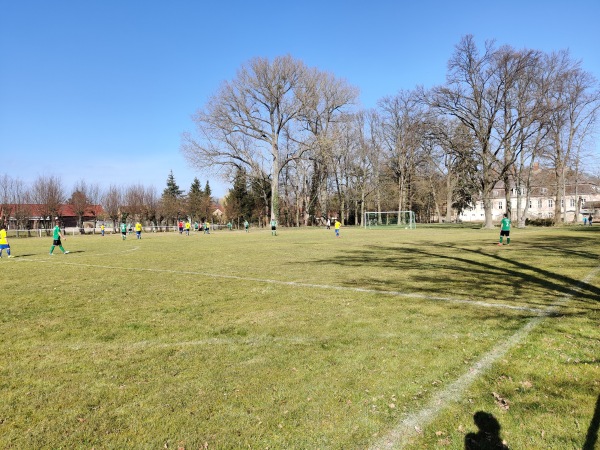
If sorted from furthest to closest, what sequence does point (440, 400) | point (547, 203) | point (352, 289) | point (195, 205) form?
point (547, 203), point (195, 205), point (352, 289), point (440, 400)

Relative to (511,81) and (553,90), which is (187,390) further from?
(553,90)

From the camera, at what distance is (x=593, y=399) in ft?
11.6

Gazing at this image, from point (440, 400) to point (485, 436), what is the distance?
57 cm

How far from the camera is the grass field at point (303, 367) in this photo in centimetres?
316

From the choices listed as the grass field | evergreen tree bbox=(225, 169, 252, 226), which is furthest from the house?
the grass field

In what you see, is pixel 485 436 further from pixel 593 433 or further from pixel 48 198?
pixel 48 198

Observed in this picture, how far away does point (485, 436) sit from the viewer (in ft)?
10.1

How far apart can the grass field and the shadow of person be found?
0.02 metres

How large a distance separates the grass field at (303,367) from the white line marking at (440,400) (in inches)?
0.7

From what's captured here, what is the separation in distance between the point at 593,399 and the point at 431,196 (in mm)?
78861

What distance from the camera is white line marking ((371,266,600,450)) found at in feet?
9.96

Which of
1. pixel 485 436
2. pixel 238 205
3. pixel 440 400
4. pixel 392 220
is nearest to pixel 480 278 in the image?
pixel 440 400

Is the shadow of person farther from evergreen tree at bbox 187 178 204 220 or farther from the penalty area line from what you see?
evergreen tree at bbox 187 178 204 220

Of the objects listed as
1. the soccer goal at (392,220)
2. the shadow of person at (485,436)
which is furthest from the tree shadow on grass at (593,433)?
the soccer goal at (392,220)
